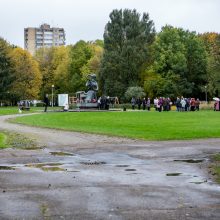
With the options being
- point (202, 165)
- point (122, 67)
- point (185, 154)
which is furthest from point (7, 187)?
point (122, 67)

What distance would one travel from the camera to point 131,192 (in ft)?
30.4

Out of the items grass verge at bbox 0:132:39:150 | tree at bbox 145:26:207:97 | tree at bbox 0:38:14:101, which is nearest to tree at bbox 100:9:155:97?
tree at bbox 145:26:207:97

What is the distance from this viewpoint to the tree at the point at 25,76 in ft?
317

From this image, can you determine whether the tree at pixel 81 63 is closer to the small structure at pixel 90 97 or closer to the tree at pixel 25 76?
the tree at pixel 25 76

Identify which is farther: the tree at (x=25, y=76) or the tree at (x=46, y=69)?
the tree at (x=46, y=69)

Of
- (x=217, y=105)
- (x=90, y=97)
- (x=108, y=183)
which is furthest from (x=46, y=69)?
(x=108, y=183)

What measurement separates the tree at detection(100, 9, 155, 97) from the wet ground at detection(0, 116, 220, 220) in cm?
6841

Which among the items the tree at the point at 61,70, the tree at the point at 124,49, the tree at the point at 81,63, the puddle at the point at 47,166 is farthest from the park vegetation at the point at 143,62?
the puddle at the point at 47,166

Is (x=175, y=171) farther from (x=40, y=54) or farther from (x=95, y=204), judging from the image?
(x=40, y=54)

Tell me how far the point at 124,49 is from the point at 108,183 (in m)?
76.5

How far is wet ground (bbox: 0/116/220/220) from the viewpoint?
7.72 metres

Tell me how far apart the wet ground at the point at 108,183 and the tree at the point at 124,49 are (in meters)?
68.4

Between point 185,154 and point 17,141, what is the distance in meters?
7.86

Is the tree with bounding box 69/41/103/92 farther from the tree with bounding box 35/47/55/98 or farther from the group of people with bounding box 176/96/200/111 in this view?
the group of people with bounding box 176/96/200/111
